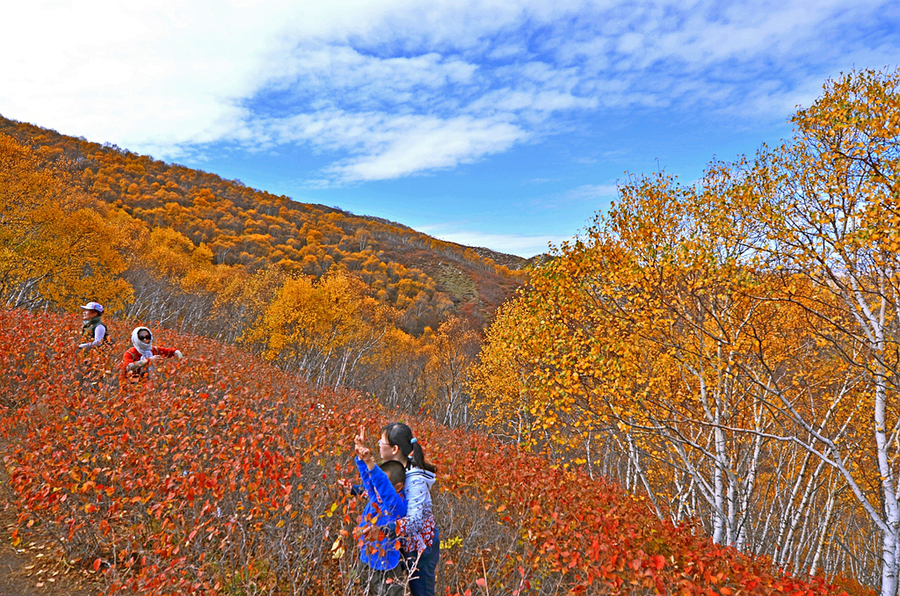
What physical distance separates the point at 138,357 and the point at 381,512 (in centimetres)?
663

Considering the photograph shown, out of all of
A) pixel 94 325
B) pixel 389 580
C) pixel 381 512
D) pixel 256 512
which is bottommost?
pixel 256 512

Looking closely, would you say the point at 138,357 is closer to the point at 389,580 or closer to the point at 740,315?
the point at 389,580

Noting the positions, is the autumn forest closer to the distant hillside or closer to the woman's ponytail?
the woman's ponytail

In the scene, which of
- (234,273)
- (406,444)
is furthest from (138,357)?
(234,273)

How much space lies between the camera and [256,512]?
4.39 m

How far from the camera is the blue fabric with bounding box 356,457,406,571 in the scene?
3152 mm

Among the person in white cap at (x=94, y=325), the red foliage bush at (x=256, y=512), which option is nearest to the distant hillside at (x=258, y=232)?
the person in white cap at (x=94, y=325)

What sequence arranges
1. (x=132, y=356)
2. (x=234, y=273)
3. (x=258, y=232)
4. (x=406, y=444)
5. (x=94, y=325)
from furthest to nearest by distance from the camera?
(x=258, y=232), (x=234, y=273), (x=94, y=325), (x=132, y=356), (x=406, y=444)

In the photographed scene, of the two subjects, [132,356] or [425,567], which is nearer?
[425,567]

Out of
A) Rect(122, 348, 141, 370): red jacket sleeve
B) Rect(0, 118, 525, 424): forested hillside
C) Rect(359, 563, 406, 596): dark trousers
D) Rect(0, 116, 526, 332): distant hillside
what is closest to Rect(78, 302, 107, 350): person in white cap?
Rect(122, 348, 141, 370): red jacket sleeve

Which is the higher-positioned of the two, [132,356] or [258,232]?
[258,232]

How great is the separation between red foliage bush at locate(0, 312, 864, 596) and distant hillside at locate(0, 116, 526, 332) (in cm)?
5766

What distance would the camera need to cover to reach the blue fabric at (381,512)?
315 centimetres

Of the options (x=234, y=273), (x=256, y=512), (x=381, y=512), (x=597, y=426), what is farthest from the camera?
(x=234, y=273)
